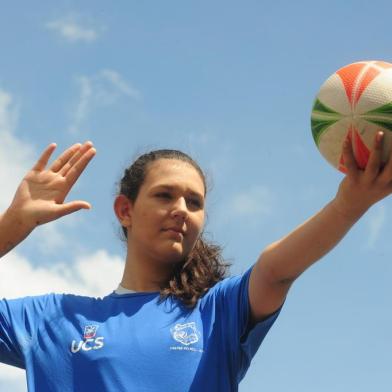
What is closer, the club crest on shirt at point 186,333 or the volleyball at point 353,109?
the volleyball at point 353,109

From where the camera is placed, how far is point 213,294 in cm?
720

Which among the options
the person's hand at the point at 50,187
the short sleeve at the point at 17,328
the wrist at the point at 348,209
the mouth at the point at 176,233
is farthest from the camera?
the mouth at the point at 176,233

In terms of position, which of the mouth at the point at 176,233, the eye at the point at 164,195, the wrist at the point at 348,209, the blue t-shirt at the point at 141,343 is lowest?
the blue t-shirt at the point at 141,343

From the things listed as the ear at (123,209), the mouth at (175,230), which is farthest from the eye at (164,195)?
the ear at (123,209)

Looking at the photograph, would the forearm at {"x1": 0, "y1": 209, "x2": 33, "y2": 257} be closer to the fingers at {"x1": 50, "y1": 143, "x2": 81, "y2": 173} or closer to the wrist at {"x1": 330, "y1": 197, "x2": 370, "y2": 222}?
the fingers at {"x1": 50, "y1": 143, "x2": 81, "y2": 173}

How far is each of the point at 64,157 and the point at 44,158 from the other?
0.54ft

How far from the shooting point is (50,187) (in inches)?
285

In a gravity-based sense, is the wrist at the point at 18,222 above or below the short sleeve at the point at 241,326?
above

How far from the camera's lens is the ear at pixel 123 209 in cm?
798

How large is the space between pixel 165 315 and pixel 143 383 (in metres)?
0.65

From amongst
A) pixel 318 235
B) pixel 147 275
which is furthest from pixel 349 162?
pixel 147 275

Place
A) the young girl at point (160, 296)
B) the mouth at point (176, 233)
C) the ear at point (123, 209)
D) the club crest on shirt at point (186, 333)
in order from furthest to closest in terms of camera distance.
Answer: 1. the ear at point (123, 209)
2. the mouth at point (176, 233)
3. the club crest on shirt at point (186, 333)
4. the young girl at point (160, 296)

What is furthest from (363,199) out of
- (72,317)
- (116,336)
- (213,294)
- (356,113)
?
(72,317)

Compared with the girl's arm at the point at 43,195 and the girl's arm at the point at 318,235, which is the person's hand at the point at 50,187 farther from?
the girl's arm at the point at 318,235
